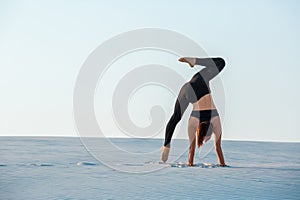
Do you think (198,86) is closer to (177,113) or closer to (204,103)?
(204,103)

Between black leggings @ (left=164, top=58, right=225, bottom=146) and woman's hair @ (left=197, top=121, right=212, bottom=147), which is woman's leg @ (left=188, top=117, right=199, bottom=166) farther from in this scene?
black leggings @ (left=164, top=58, right=225, bottom=146)

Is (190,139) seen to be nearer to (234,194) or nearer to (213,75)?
(213,75)

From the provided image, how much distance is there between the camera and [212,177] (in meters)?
5.81

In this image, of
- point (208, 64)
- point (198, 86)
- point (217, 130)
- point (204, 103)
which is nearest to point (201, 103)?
point (204, 103)

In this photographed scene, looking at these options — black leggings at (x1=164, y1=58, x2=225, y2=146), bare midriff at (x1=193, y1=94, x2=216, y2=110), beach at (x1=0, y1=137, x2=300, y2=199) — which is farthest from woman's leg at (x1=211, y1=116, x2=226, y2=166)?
black leggings at (x1=164, y1=58, x2=225, y2=146)

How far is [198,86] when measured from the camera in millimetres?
7113

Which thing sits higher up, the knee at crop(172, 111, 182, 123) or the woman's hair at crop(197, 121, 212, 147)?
the knee at crop(172, 111, 182, 123)

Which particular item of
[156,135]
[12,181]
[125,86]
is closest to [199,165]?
[156,135]

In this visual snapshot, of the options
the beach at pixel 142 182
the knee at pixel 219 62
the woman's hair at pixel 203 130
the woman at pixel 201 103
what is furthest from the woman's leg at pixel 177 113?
the knee at pixel 219 62

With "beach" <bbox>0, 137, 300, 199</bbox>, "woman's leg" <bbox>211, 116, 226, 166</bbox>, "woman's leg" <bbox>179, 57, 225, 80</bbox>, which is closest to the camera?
"beach" <bbox>0, 137, 300, 199</bbox>

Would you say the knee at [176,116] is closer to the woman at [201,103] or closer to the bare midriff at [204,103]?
the woman at [201,103]

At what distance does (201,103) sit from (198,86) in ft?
1.01

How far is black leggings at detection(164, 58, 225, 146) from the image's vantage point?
711 centimetres

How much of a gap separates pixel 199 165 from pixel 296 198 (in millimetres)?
3023
